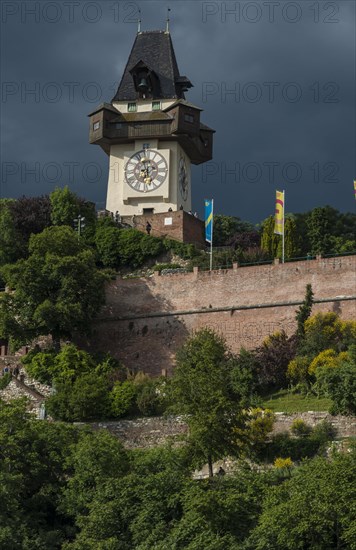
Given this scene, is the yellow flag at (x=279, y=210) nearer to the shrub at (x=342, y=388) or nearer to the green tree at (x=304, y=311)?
the green tree at (x=304, y=311)

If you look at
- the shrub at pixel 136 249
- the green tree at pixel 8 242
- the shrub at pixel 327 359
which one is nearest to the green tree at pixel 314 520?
the shrub at pixel 327 359

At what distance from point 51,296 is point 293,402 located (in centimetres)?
1215

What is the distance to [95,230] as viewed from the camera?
7394 centimetres

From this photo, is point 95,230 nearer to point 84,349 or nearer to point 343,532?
point 84,349

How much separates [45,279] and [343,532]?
2356cm

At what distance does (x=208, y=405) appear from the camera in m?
→ 47.9

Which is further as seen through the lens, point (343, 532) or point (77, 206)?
point (77, 206)

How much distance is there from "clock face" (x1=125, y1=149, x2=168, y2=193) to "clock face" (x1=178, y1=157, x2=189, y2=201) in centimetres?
110

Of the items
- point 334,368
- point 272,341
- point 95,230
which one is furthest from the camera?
point 95,230

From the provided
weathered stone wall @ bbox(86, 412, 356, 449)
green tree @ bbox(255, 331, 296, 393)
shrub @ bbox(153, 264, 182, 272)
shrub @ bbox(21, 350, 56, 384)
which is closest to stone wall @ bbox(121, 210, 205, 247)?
shrub @ bbox(153, 264, 182, 272)

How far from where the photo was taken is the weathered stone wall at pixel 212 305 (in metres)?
61.1

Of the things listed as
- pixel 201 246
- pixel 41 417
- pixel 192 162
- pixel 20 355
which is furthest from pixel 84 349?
pixel 192 162

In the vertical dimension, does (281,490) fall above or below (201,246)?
below

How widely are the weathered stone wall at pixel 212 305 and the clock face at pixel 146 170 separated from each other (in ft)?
41.8
